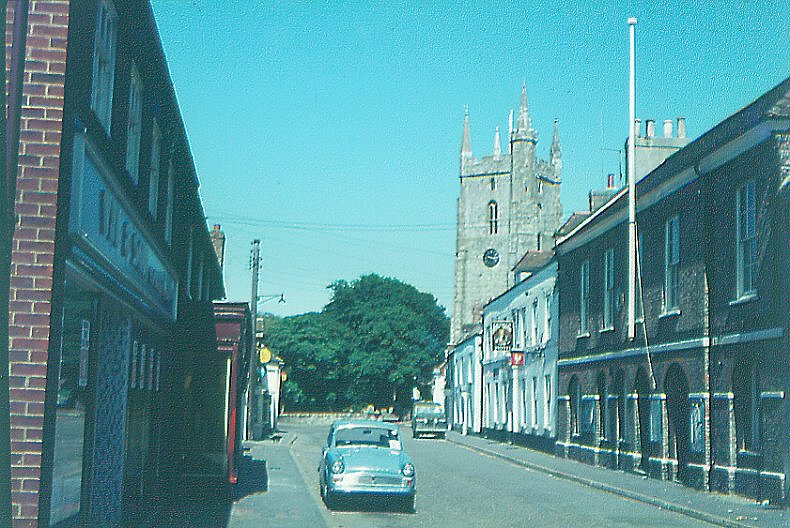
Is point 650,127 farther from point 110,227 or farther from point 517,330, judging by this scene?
point 110,227

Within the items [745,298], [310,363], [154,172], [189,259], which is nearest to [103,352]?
[154,172]

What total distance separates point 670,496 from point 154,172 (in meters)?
12.6

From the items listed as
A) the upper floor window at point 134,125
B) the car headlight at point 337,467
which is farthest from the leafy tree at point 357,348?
the upper floor window at point 134,125

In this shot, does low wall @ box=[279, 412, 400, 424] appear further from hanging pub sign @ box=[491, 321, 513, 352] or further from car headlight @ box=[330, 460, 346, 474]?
car headlight @ box=[330, 460, 346, 474]

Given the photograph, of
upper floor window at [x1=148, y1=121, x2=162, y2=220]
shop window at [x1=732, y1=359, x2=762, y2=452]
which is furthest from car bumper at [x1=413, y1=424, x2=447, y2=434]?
upper floor window at [x1=148, y1=121, x2=162, y2=220]

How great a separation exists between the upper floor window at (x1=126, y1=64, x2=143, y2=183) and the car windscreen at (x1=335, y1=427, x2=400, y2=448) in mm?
7830

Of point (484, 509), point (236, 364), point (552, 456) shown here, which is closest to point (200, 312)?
point (236, 364)

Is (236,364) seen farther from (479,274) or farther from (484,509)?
(479,274)

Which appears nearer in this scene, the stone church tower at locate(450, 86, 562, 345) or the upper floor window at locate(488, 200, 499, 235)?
the stone church tower at locate(450, 86, 562, 345)

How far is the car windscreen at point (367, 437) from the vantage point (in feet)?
62.3

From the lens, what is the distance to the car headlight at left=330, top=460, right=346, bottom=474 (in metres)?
17.7

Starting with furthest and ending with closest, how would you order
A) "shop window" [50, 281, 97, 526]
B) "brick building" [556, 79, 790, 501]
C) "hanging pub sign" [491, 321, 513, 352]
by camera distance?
"hanging pub sign" [491, 321, 513, 352] < "brick building" [556, 79, 790, 501] < "shop window" [50, 281, 97, 526]

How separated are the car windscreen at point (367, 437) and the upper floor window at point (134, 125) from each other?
7.83 m

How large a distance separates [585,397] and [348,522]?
1745 cm
